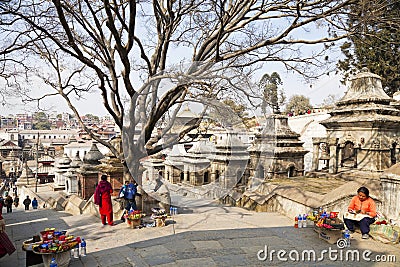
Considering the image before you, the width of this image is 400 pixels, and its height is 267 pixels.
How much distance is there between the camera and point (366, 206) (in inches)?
289

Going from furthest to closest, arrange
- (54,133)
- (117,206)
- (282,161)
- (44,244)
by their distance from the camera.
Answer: (54,133) → (282,161) → (117,206) → (44,244)

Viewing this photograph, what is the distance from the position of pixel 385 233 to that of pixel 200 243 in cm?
416

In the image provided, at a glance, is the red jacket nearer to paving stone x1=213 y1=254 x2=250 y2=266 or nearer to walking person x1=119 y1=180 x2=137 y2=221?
paving stone x1=213 y1=254 x2=250 y2=266

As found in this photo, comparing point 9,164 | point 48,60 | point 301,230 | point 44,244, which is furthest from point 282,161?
point 9,164

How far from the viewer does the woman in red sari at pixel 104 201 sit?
340 inches

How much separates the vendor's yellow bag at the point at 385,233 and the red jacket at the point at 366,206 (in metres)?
0.30

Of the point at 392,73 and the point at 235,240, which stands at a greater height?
the point at 392,73

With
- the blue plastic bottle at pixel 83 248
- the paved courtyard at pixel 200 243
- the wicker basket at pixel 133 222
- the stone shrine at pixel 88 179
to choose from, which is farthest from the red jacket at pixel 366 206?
the stone shrine at pixel 88 179

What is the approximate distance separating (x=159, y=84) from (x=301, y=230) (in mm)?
5340

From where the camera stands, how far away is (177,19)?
1041 cm

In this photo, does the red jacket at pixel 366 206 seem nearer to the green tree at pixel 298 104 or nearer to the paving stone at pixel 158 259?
the paving stone at pixel 158 259

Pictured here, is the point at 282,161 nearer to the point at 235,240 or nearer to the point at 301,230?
the point at 301,230

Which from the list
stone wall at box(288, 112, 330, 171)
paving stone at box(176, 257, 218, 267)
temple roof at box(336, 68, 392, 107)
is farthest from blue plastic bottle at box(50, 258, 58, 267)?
stone wall at box(288, 112, 330, 171)

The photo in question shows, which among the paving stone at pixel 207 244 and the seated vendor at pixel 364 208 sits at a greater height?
the seated vendor at pixel 364 208
